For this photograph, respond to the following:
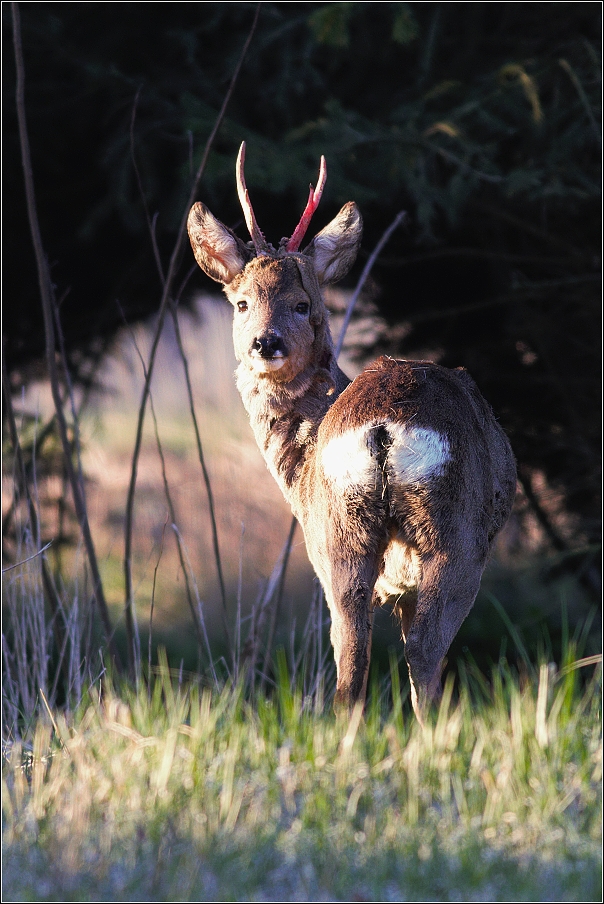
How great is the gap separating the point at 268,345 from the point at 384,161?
3428 millimetres

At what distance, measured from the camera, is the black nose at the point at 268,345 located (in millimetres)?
3855

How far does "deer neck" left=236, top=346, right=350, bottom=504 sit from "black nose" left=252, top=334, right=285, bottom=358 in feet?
0.72

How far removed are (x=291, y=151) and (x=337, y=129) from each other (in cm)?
31

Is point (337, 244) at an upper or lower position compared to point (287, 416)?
upper

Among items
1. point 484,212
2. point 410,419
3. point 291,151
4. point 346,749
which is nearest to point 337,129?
point 291,151

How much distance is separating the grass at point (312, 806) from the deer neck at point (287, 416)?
900mm

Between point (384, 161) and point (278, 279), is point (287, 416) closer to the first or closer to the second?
point (278, 279)

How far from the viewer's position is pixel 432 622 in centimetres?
335

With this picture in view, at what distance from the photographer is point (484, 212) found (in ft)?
26.1

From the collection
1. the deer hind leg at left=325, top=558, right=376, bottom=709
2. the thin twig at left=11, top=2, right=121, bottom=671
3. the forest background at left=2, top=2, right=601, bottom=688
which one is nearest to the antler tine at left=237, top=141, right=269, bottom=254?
the thin twig at left=11, top=2, right=121, bottom=671

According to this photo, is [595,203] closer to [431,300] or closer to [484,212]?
[484,212]

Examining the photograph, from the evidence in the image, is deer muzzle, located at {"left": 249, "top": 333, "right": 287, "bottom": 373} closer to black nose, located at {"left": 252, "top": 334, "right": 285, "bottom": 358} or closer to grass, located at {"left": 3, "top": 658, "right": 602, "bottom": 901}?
black nose, located at {"left": 252, "top": 334, "right": 285, "bottom": 358}

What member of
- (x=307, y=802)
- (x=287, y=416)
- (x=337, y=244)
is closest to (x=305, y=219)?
(x=337, y=244)

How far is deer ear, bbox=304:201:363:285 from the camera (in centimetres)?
424
